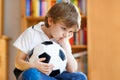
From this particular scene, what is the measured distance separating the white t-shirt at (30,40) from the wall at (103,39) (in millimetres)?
1082

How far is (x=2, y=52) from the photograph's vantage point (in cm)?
255

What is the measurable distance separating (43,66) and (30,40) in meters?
0.24

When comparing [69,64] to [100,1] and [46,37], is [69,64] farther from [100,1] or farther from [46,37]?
[100,1]

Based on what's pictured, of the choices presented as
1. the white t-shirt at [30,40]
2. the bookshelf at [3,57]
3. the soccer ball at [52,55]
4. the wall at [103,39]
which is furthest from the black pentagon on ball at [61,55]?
the bookshelf at [3,57]

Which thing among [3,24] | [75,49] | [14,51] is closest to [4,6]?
[3,24]

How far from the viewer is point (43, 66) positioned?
1.25 metres

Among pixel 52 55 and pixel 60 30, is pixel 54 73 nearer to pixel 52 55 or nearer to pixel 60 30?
pixel 52 55

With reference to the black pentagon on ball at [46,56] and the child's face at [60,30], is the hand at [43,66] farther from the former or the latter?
the child's face at [60,30]

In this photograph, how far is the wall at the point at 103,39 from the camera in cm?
244

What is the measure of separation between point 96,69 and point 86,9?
Answer: 1.90 feet

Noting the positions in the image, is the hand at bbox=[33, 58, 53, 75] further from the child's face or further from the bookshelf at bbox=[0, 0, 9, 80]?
the bookshelf at bbox=[0, 0, 9, 80]

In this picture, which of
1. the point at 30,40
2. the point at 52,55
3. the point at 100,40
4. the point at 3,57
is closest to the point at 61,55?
the point at 52,55

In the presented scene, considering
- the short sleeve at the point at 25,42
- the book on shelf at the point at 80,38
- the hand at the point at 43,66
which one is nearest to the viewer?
the hand at the point at 43,66

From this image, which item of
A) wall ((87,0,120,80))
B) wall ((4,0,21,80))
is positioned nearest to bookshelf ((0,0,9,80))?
wall ((4,0,21,80))
